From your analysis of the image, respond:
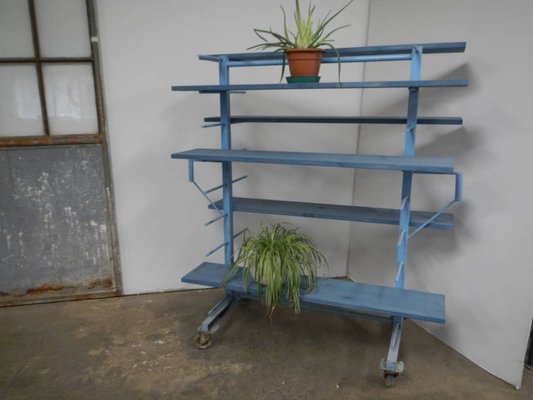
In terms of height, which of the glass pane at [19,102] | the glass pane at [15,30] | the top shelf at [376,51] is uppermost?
the glass pane at [15,30]

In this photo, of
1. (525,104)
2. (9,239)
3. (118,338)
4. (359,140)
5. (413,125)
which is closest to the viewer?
(525,104)

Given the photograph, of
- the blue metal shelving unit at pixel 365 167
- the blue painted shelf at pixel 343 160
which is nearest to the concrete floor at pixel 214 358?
the blue metal shelving unit at pixel 365 167

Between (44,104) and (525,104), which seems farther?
(44,104)

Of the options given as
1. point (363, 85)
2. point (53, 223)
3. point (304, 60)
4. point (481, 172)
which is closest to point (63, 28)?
point (53, 223)

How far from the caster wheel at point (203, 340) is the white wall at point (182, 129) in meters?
0.73

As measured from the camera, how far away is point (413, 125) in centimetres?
191

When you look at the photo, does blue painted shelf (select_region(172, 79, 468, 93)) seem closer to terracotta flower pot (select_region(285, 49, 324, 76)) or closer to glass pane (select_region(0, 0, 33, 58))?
terracotta flower pot (select_region(285, 49, 324, 76))

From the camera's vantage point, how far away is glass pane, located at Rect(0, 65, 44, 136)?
2412mm

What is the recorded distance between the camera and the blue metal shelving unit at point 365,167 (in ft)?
5.82

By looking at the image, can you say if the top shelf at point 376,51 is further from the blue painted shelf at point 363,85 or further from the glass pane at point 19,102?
the glass pane at point 19,102

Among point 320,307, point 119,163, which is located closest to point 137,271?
point 119,163

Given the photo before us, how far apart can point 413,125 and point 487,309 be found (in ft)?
3.19

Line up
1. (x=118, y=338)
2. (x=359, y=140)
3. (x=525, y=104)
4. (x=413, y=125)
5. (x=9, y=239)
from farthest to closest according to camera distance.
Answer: (x=359, y=140) < (x=9, y=239) < (x=118, y=338) < (x=413, y=125) < (x=525, y=104)

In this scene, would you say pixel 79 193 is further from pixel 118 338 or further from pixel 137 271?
pixel 118 338
